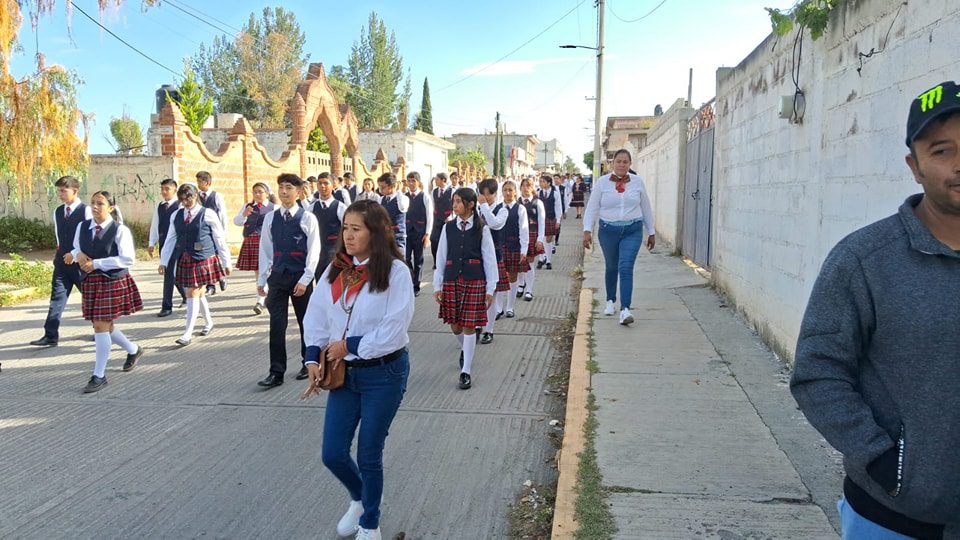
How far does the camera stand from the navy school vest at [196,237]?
7.88 metres

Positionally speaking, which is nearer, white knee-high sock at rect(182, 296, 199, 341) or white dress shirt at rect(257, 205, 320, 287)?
white dress shirt at rect(257, 205, 320, 287)

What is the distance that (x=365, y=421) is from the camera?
324 cm

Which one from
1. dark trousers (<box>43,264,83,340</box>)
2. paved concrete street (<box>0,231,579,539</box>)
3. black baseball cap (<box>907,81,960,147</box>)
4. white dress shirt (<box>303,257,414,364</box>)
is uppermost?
black baseball cap (<box>907,81,960,147</box>)

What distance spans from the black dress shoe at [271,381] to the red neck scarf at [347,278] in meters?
2.93

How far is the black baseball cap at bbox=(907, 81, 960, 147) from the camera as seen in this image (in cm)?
156

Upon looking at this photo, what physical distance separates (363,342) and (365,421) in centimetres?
37

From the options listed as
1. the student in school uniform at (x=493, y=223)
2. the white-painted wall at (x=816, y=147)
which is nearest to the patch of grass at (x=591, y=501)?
the white-painted wall at (x=816, y=147)

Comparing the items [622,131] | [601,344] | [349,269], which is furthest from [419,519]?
[622,131]

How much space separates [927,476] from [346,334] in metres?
2.40

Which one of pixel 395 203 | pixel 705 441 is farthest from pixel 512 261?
pixel 705 441

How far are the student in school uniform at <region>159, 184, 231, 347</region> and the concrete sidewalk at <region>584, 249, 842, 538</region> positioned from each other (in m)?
4.39

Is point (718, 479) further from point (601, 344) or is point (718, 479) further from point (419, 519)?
point (601, 344)

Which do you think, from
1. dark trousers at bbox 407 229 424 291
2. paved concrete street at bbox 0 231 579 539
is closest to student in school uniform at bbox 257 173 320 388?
paved concrete street at bbox 0 231 579 539

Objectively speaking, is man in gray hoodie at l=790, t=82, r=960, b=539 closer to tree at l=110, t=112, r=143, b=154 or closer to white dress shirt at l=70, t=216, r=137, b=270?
white dress shirt at l=70, t=216, r=137, b=270
